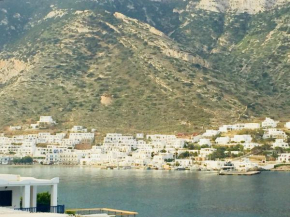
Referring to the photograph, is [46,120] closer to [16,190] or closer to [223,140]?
[223,140]

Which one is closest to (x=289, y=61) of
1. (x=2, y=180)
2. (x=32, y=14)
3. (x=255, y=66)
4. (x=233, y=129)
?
(x=255, y=66)

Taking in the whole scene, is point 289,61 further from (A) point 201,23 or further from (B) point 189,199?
(B) point 189,199

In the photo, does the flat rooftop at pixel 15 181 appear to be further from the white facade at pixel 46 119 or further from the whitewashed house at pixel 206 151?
the white facade at pixel 46 119

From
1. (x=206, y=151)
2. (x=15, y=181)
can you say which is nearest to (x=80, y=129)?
(x=206, y=151)

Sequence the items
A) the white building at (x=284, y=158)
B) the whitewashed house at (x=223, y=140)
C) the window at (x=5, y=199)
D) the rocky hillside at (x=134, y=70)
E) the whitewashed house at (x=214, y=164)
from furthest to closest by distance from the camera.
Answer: the rocky hillside at (x=134, y=70)
the whitewashed house at (x=223, y=140)
the white building at (x=284, y=158)
the whitewashed house at (x=214, y=164)
the window at (x=5, y=199)

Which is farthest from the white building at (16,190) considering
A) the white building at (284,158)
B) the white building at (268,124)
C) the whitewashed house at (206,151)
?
the white building at (268,124)

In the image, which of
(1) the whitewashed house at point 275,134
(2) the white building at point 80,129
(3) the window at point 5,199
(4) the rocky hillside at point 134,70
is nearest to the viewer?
(3) the window at point 5,199
